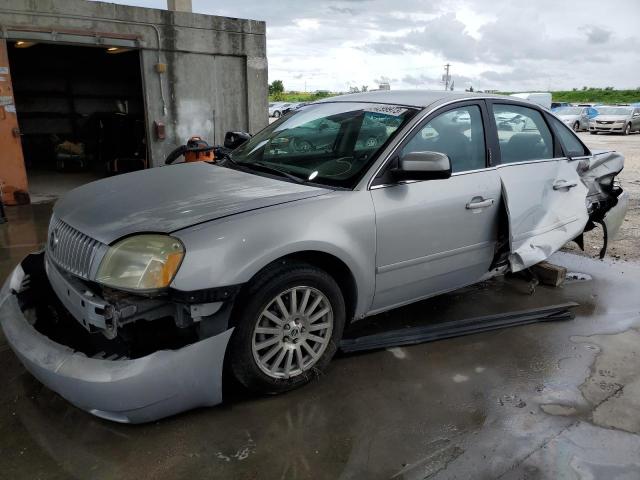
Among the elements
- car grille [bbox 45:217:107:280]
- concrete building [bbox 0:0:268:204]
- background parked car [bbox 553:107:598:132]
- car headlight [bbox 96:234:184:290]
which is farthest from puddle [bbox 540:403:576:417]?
background parked car [bbox 553:107:598:132]

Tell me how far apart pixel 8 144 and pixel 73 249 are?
6148 millimetres

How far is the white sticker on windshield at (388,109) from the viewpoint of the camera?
3256mm

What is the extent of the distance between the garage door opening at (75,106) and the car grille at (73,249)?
29.8ft

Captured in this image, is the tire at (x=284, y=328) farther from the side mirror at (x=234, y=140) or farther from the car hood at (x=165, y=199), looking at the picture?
the side mirror at (x=234, y=140)

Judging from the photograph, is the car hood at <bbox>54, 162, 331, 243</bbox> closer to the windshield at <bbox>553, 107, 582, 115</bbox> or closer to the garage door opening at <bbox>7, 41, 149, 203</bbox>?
the garage door opening at <bbox>7, 41, 149, 203</bbox>

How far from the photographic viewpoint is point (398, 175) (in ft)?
9.57

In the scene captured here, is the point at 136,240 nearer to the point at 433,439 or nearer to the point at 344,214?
Result: the point at 344,214

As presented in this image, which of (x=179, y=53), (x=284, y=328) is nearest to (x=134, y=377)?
(x=284, y=328)

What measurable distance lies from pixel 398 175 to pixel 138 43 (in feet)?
24.1

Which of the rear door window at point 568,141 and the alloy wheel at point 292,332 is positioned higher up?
the rear door window at point 568,141

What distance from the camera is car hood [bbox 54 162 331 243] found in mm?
2426

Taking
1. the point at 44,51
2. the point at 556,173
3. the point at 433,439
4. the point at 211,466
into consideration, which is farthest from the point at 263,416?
the point at 44,51

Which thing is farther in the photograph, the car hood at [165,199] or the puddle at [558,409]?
the puddle at [558,409]

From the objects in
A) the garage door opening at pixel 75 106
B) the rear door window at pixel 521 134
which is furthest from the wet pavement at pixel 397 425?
the garage door opening at pixel 75 106
